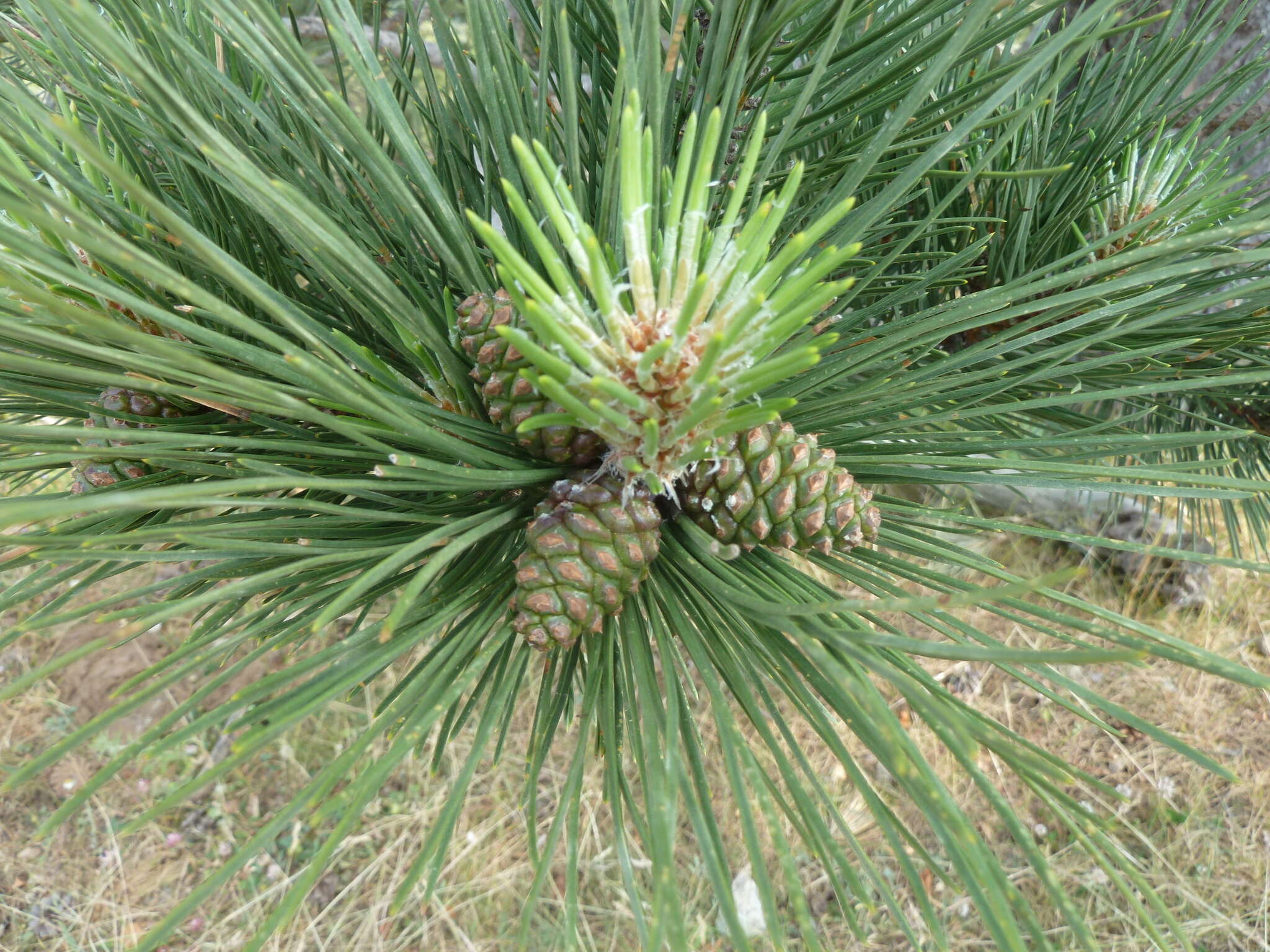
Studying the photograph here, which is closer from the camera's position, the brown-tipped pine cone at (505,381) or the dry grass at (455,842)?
the brown-tipped pine cone at (505,381)

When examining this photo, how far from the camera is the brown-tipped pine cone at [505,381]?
1.12 feet

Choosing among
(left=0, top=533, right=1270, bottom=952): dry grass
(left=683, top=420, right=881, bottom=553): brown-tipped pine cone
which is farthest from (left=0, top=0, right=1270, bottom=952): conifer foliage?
(left=0, top=533, right=1270, bottom=952): dry grass

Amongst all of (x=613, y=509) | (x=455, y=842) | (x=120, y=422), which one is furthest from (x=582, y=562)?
(x=455, y=842)

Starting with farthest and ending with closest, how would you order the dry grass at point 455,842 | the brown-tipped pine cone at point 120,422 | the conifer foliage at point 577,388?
the dry grass at point 455,842
the brown-tipped pine cone at point 120,422
the conifer foliage at point 577,388

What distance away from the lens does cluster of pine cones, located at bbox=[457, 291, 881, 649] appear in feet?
1.11

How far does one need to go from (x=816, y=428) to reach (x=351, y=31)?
0.30 m

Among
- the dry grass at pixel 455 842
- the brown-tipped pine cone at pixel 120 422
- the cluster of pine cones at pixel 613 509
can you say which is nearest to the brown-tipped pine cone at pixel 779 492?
the cluster of pine cones at pixel 613 509

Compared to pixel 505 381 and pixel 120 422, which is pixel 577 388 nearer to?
pixel 505 381

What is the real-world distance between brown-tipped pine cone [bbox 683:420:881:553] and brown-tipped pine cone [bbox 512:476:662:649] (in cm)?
4

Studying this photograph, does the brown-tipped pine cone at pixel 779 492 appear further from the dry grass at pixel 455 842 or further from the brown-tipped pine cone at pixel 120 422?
the dry grass at pixel 455 842

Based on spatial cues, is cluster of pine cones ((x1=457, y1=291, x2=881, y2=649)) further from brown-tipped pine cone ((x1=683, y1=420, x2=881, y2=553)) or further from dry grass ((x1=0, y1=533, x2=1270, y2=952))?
dry grass ((x1=0, y1=533, x2=1270, y2=952))

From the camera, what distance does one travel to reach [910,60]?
0.37 m

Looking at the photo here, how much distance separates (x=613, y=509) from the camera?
35cm

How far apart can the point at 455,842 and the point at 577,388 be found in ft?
4.03
